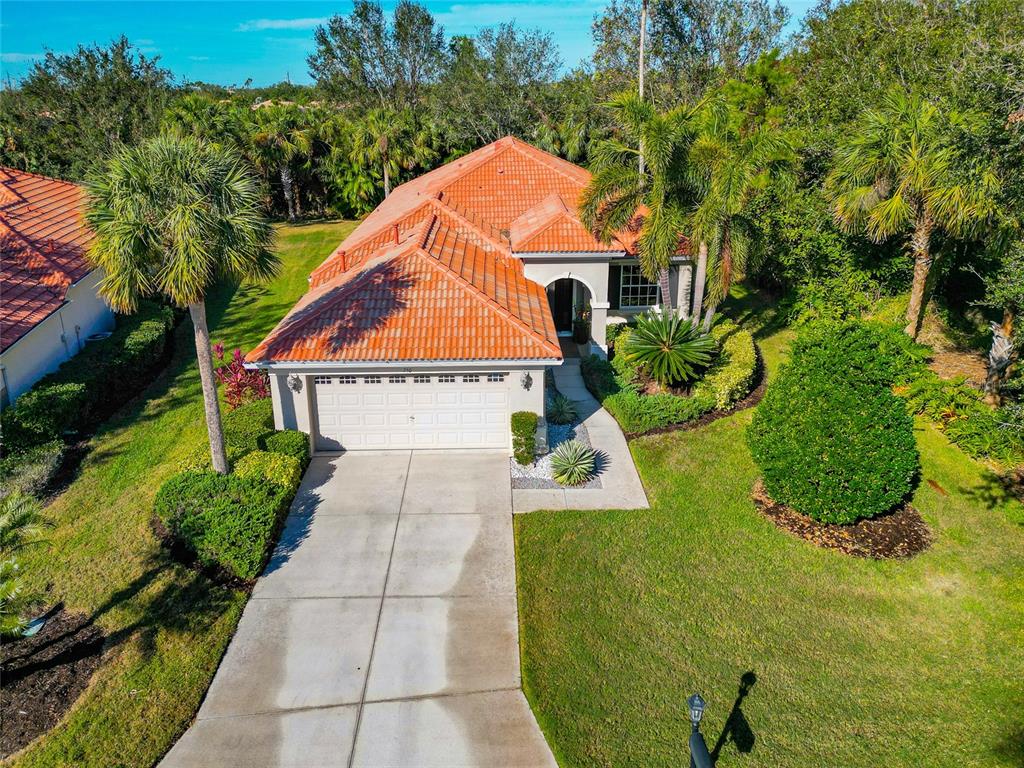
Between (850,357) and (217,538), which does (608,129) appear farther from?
(217,538)

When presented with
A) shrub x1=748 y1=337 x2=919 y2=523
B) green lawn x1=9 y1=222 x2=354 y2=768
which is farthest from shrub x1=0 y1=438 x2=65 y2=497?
shrub x1=748 y1=337 x2=919 y2=523

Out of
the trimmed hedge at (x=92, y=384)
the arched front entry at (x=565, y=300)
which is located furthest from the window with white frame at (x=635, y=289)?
the trimmed hedge at (x=92, y=384)

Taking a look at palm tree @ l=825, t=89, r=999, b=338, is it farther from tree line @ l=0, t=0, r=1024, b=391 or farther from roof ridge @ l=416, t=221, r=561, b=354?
roof ridge @ l=416, t=221, r=561, b=354

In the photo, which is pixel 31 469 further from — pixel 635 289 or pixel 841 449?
pixel 635 289

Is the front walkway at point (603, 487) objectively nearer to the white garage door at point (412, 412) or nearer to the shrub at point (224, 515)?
the white garage door at point (412, 412)

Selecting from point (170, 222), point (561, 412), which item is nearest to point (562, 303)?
point (561, 412)

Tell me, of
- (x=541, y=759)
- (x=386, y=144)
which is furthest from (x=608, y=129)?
(x=541, y=759)
